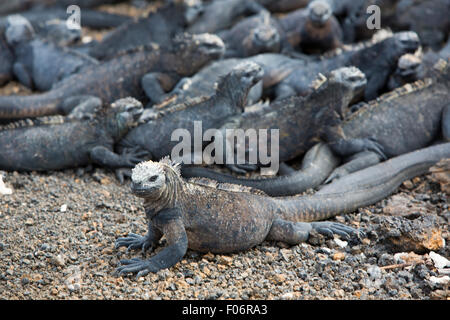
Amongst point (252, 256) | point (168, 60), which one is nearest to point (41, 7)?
point (168, 60)

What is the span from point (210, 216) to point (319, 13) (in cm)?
382

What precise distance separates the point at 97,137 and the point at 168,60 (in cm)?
149

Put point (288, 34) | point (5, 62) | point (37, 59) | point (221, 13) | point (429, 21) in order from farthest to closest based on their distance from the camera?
point (221, 13) → point (429, 21) → point (288, 34) → point (5, 62) → point (37, 59)

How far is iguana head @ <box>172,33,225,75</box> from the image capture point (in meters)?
6.61

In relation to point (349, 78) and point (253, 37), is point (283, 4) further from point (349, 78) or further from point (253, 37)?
point (349, 78)

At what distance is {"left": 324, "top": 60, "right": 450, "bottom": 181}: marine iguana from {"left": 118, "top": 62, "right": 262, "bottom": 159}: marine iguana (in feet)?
2.89

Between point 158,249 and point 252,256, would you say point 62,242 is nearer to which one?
point 158,249

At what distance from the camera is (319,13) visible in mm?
6922

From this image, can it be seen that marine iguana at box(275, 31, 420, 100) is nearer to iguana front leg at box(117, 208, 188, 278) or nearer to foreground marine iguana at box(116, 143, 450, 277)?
foreground marine iguana at box(116, 143, 450, 277)

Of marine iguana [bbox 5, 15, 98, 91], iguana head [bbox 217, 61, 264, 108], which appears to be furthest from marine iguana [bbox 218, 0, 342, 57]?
marine iguana [bbox 5, 15, 98, 91]

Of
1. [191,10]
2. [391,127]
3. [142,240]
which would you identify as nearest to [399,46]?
[391,127]

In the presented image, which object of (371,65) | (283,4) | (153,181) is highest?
(283,4)

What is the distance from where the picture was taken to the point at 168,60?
6.65 metres

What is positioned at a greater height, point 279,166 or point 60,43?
point 60,43
